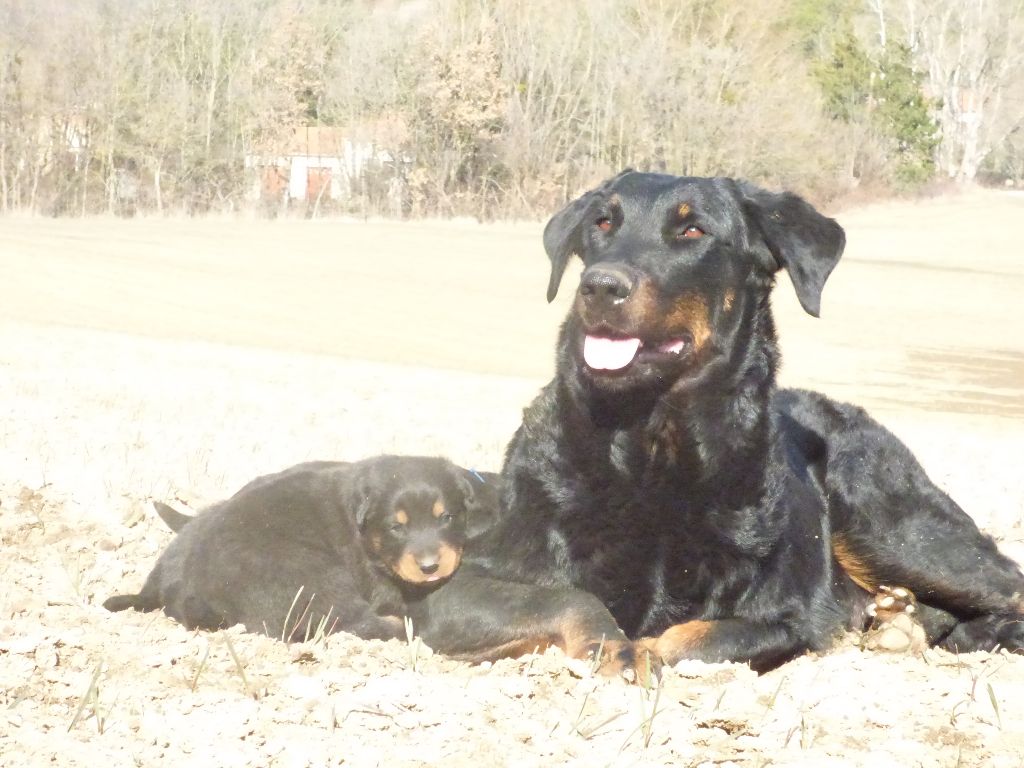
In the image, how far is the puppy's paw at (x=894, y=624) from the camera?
17.2 feet

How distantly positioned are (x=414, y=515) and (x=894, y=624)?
6.43 ft

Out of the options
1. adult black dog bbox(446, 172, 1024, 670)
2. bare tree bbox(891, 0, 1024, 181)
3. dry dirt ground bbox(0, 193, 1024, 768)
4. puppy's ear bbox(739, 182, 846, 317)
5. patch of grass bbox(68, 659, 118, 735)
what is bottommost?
dry dirt ground bbox(0, 193, 1024, 768)

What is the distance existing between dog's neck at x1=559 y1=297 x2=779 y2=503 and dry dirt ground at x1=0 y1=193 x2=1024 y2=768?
0.78 m

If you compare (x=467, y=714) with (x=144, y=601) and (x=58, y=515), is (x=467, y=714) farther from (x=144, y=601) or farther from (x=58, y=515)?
(x=58, y=515)

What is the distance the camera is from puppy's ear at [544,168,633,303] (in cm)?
530

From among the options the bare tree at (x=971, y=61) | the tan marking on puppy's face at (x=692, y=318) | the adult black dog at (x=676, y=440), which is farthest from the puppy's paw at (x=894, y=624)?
the bare tree at (x=971, y=61)

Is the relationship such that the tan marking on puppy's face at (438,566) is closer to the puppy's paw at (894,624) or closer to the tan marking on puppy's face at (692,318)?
the tan marking on puppy's face at (692,318)

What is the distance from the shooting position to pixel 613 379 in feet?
15.6

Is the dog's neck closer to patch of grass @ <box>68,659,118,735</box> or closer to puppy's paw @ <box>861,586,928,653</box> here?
puppy's paw @ <box>861,586,928,653</box>

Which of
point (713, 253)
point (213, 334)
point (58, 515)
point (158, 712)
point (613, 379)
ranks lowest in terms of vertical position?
point (213, 334)

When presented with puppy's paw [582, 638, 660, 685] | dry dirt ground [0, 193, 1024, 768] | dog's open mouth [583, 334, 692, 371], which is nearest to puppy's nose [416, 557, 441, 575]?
dry dirt ground [0, 193, 1024, 768]

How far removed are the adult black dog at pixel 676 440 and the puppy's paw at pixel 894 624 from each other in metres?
0.20

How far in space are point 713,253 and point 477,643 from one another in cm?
163

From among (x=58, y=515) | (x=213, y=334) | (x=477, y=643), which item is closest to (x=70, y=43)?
(x=213, y=334)
